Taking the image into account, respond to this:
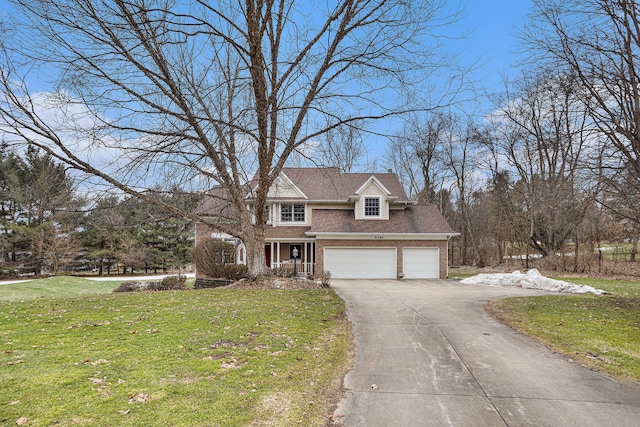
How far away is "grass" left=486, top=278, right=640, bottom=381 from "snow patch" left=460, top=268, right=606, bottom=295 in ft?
9.31

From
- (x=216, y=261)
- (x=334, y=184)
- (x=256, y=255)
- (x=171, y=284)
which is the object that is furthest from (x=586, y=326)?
(x=334, y=184)

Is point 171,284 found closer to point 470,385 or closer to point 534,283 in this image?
point 470,385

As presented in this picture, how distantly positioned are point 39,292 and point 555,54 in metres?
22.4

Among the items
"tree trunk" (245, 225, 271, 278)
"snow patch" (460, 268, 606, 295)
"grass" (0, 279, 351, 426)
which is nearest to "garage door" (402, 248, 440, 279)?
"snow patch" (460, 268, 606, 295)

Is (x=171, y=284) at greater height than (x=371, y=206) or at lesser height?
lesser

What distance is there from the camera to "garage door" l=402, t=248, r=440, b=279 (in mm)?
21453

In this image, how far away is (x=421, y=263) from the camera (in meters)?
21.6

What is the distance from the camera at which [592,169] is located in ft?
31.3

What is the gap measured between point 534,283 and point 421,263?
6.42m

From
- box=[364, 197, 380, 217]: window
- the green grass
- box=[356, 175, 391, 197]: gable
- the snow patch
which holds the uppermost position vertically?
box=[356, 175, 391, 197]: gable

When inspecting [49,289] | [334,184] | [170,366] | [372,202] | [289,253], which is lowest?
[49,289]

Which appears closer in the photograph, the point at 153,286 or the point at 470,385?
the point at 470,385

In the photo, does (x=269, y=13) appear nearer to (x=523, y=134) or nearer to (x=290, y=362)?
(x=290, y=362)

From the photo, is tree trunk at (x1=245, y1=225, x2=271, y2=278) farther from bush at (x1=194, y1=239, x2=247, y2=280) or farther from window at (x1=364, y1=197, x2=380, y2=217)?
window at (x1=364, y1=197, x2=380, y2=217)
